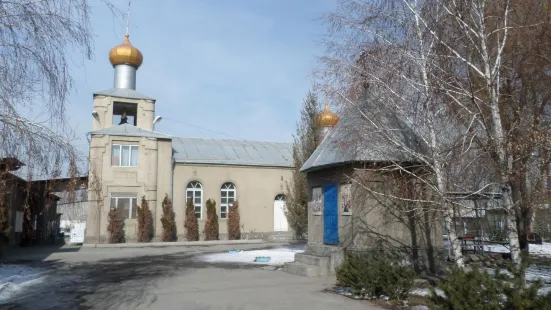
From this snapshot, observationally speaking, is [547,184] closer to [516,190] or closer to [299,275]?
[516,190]

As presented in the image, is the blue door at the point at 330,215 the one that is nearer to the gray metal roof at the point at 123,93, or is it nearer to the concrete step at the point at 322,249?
the concrete step at the point at 322,249

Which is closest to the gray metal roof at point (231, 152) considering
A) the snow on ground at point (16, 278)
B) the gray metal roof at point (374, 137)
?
the snow on ground at point (16, 278)

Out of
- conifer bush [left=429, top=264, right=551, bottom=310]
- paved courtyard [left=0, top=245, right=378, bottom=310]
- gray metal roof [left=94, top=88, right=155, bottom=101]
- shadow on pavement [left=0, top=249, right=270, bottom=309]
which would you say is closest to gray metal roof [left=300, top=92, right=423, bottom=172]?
paved courtyard [left=0, top=245, right=378, bottom=310]

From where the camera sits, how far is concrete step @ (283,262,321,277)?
13297mm

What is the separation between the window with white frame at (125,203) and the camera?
28.2 metres

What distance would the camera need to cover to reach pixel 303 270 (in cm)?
1348

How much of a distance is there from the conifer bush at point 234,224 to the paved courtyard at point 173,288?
42.8ft

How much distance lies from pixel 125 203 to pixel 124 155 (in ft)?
9.73

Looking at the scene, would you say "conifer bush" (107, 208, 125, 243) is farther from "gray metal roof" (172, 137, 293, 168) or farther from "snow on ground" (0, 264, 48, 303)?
"snow on ground" (0, 264, 48, 303)

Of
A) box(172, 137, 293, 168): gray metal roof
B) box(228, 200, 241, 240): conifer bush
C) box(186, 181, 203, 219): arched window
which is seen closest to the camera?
box(228, 200, 241, 240): conifer bush

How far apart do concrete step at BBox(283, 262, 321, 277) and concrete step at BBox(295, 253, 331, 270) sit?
7.2 inches

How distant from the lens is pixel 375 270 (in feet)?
31.1

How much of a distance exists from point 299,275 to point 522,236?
771cm

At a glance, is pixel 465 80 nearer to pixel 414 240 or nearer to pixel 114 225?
pixel 414 240
